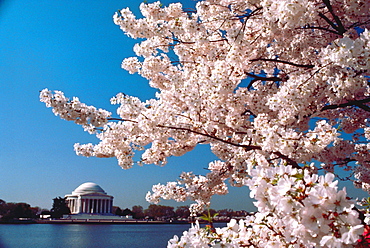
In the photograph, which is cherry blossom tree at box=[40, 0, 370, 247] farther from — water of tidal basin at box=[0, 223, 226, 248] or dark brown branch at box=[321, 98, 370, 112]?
water of tidal basin at box=[0, 223, 226, 248]

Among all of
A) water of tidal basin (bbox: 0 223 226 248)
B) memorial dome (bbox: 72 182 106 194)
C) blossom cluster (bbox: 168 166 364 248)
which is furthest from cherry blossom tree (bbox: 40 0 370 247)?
memorial dome (bbox: 72 182 106 194)

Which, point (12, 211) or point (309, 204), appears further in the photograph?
point (12, 211)

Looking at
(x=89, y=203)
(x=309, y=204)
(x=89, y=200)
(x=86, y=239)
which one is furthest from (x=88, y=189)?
(x=309, y=204)

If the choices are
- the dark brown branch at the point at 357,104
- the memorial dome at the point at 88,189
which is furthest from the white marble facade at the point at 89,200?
the dark brown branch at the point at 357,104

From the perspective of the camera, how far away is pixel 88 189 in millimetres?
92625

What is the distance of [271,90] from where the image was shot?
20.8ft

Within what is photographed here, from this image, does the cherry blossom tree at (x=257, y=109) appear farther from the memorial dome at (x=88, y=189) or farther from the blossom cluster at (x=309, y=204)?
the memorial dome at (x=88, y=189)

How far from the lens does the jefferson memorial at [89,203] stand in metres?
87.4

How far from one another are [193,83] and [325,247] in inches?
165

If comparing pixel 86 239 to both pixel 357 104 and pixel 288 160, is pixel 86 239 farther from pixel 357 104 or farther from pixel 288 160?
pixel 357 104

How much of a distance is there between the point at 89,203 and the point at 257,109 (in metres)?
90.0

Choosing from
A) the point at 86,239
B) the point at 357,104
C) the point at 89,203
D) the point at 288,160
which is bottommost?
the point at 86,239

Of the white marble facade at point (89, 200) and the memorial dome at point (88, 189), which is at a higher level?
the memorial dome at point (88, 189)

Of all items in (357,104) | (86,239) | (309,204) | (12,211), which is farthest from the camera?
(12,211)
